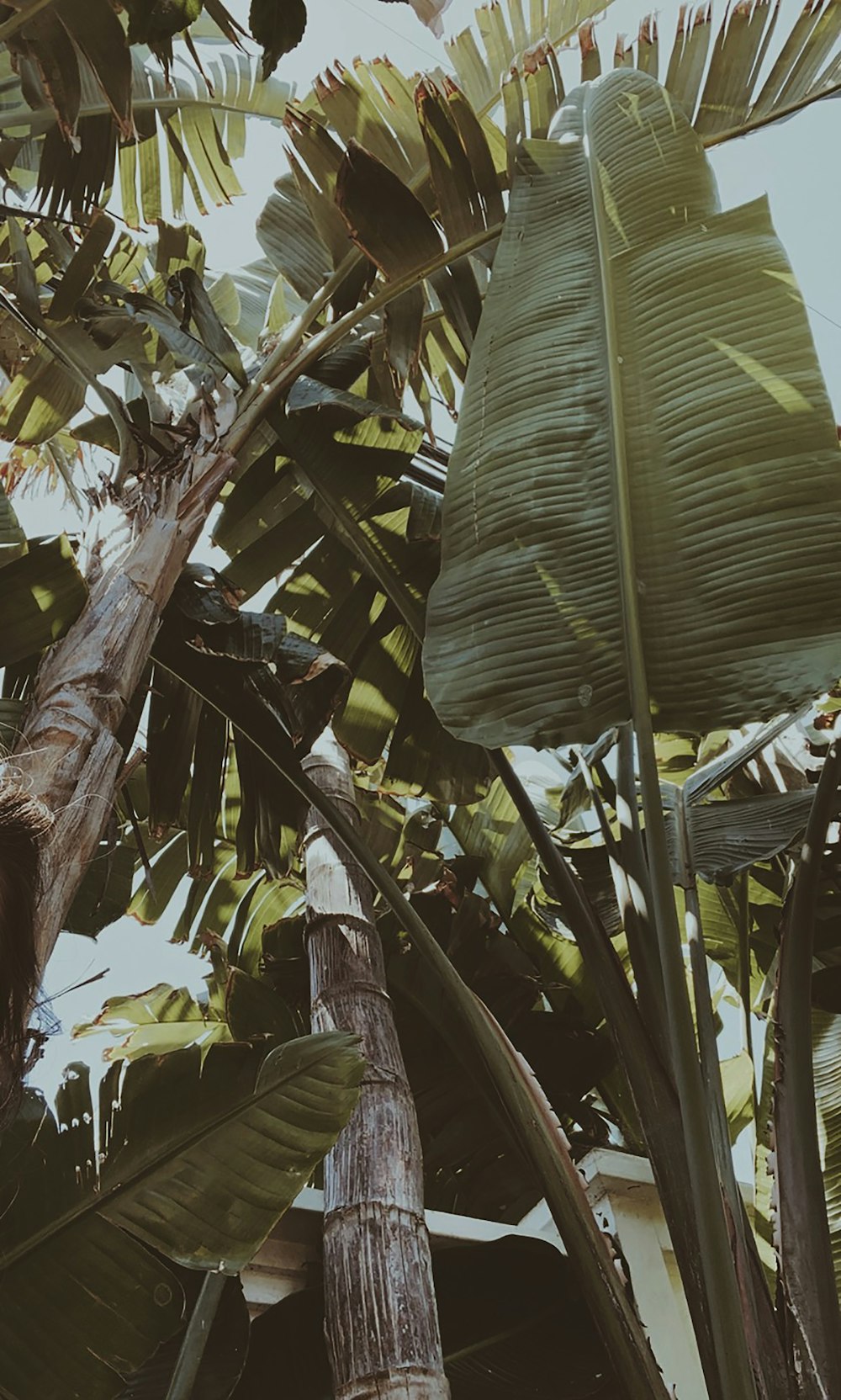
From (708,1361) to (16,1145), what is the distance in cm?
84

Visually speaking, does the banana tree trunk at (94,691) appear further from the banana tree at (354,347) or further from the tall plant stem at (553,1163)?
the tall plant stem at (553,1163)

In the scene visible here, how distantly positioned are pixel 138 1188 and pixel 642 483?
1.08m

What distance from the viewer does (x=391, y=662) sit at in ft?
7.90

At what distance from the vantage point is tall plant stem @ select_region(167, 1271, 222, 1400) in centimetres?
158

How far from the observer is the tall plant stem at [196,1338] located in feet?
5.20

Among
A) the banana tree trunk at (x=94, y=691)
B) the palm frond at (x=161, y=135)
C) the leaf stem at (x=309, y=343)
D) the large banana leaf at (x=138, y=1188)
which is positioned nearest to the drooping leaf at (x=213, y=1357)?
the large banana leaf at (x=138, y=1188)

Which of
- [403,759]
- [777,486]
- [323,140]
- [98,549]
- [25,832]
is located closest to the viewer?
[25,832]

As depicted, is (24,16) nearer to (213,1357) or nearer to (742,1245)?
(742,1245)

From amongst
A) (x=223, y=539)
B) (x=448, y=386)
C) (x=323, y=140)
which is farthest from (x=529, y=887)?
(x=323, y=140)

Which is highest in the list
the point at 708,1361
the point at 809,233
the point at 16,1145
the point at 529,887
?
the point at 809,233

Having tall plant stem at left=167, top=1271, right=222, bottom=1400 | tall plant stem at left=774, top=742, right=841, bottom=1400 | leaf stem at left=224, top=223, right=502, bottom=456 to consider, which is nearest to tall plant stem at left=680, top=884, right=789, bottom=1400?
tall plant stem at left=774, top=742, right=841, bottom=1400

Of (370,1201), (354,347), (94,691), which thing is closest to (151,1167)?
(370,1201)

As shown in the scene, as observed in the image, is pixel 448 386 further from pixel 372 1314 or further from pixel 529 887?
pixel 372 1314

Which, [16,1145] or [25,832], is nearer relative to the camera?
[25,832]
